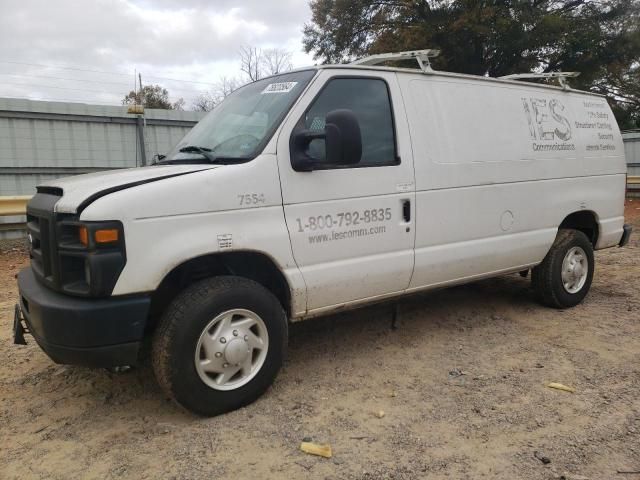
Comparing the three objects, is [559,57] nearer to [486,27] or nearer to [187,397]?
[486,27]

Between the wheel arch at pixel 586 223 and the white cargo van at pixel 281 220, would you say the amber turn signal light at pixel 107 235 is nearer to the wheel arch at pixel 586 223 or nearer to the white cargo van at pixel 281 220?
the white cargo van at pixel 281 220

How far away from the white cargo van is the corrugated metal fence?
6.92 m

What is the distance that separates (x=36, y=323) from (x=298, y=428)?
159 centimetres

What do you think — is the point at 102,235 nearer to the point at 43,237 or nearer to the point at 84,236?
the point at 84,236

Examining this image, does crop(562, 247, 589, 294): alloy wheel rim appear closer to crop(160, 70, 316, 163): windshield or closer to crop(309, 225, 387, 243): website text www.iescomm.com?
crop(309, 225, 387, 243): website text www.iescomm.com

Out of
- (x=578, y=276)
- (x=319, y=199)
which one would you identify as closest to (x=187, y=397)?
(x=319, y=199)

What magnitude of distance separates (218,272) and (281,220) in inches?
20.7

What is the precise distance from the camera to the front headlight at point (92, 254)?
277 centimetres

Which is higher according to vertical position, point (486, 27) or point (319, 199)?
point (486, 27)

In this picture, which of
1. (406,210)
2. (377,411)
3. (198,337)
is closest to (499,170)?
(406,210)

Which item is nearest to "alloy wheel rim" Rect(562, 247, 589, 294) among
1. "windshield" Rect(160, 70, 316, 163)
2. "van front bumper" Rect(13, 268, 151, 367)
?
"windshield" Rect(160, 70, 316, 163)

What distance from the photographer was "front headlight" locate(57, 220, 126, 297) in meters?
2.77

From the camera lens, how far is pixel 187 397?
3084mm

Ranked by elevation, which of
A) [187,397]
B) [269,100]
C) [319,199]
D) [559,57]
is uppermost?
[559,57]
